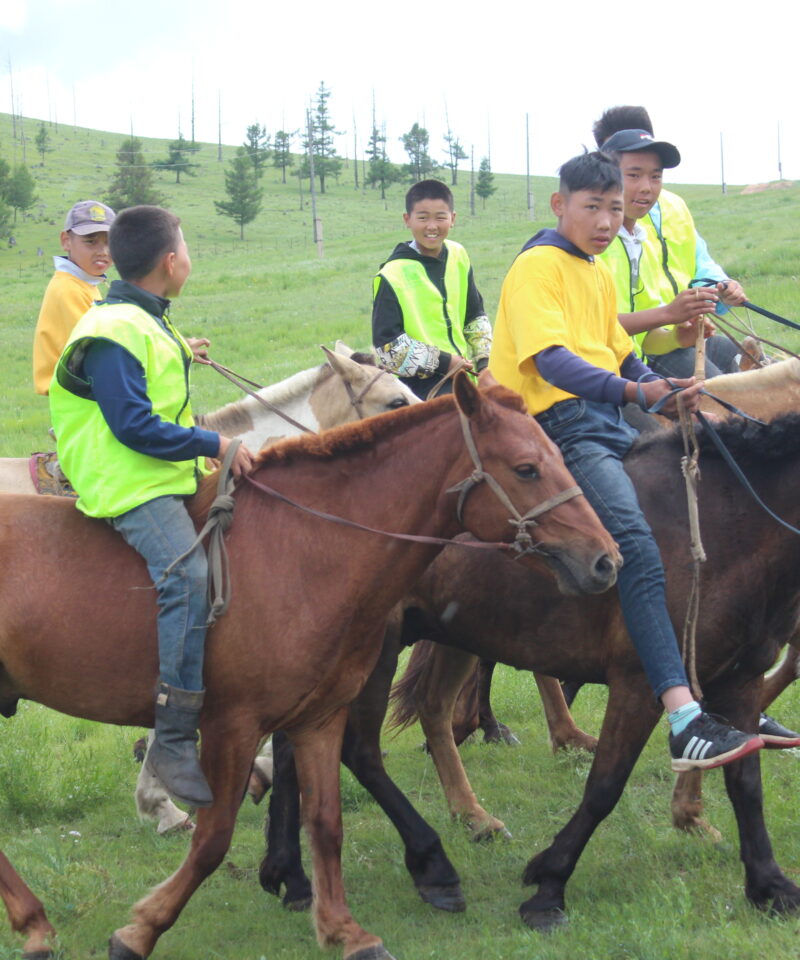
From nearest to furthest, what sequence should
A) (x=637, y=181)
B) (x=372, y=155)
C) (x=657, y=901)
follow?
(x=657, y=901) → (x=637, y=181) → (x=372, y=155)

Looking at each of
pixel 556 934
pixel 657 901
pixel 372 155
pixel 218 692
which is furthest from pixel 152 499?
pixel 372 155

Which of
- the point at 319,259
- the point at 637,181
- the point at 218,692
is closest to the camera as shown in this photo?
the point at 218,692

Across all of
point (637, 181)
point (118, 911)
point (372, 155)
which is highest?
point (372, 155)

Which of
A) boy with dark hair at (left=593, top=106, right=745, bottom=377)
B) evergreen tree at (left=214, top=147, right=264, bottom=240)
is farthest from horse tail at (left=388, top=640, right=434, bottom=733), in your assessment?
evergreen tree at (left=214, top=147, right=264, bottom=240)

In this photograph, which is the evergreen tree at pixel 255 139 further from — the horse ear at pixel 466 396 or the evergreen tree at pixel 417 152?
the horse ear at pixel 466 396

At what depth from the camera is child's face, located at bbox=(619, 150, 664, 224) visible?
5645 millimetres

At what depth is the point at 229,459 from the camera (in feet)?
14.3

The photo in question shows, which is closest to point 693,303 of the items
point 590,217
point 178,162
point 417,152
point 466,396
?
point 590,217

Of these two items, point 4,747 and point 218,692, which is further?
point 4,747

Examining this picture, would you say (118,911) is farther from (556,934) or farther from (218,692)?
(556,934)

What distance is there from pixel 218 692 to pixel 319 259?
3992 centimetres

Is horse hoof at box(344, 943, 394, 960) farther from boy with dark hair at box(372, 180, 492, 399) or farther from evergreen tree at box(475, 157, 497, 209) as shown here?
evergreen tree at box(475, 157, 497, 209)

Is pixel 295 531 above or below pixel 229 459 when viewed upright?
below

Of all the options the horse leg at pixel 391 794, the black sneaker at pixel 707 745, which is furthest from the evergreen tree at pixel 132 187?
the black sneaker at pixel 707 745
